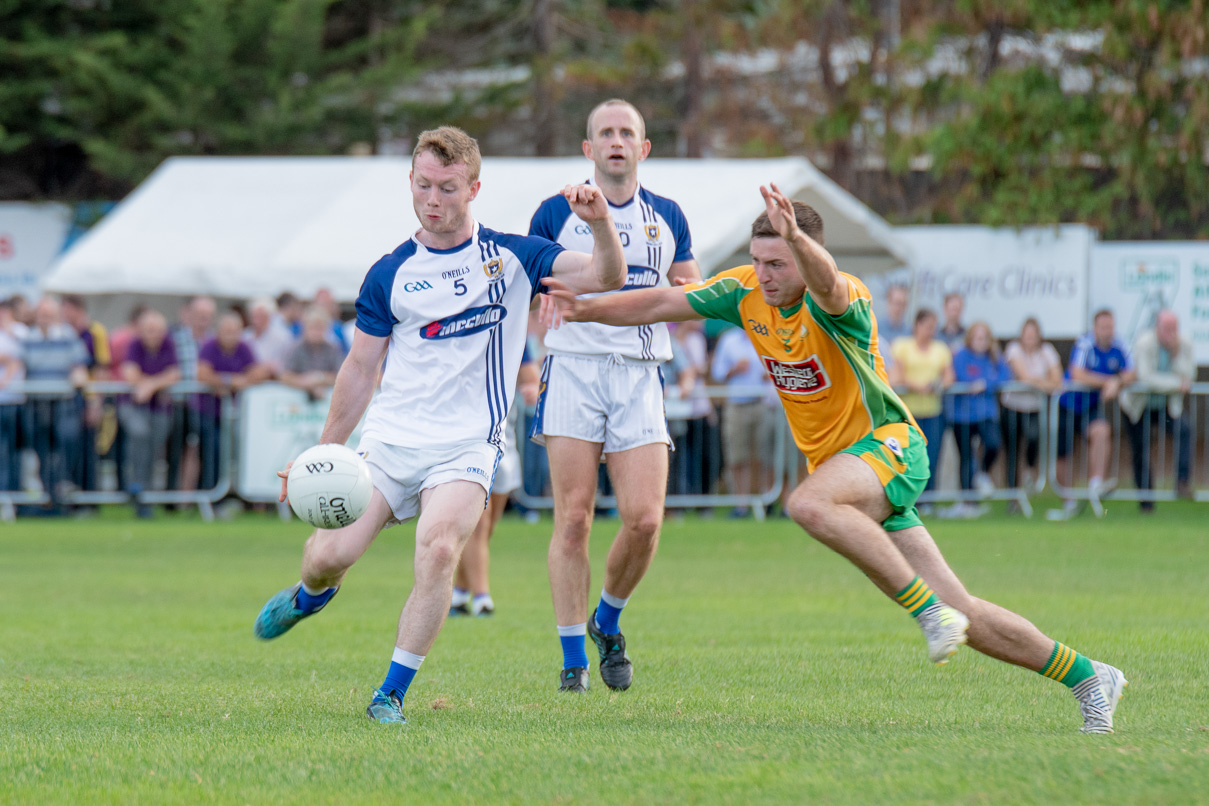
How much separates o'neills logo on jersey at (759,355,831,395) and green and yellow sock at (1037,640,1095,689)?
1.32 m

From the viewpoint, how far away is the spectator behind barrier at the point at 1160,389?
54.9 ft

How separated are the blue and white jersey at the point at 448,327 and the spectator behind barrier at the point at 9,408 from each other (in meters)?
11.5

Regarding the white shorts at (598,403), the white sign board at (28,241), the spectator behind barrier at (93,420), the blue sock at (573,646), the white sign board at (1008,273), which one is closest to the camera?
the blue sock at (573,646)

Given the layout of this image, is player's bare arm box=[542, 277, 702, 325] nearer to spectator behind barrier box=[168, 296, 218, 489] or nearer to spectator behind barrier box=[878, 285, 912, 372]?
spectator behind barrier box=[168, 296, 218, 489]

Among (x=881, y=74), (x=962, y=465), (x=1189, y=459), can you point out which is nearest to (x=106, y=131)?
(x=881, y=74)

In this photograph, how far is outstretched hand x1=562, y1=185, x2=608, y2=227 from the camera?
228 inches

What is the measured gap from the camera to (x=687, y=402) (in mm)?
16734

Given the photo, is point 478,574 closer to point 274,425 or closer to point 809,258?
point 809,258

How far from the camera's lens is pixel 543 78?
28000mm

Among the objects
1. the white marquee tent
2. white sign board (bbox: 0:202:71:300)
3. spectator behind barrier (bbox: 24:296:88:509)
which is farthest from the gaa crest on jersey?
white sign board (bbox: 0:202:71:300)

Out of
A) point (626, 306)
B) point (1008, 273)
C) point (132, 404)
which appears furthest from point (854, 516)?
point (1008, 273)

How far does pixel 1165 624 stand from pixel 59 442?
1183 centimetres

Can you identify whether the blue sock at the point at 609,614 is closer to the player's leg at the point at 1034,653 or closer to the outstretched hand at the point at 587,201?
the player's leg at the point at 1034,653

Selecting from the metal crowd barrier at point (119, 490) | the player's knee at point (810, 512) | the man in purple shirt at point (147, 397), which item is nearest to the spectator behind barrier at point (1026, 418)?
the metal crowd barrier at point (119, 490)
